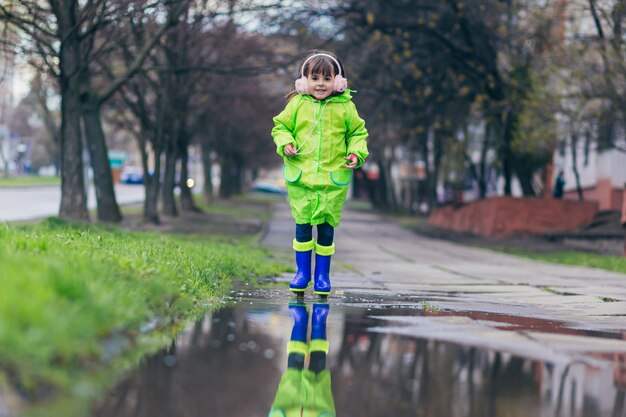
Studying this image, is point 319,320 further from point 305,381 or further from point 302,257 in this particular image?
point 305,381

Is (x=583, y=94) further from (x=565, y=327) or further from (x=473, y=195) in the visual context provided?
(x=473, y=195)

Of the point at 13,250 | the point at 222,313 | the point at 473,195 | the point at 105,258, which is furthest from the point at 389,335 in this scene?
the point at 473,195

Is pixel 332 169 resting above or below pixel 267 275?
above

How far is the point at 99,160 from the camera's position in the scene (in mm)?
25469

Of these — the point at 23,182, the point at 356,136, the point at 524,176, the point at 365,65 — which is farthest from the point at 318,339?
the point at 23,182

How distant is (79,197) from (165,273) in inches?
590

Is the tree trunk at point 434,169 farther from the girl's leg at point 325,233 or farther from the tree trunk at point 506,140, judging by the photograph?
the girl's leg at point 325,233

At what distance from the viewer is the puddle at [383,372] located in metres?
4.45

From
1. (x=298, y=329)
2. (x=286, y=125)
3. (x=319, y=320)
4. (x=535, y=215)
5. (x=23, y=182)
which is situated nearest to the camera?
(x=298, y=329)

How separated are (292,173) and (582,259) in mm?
14784

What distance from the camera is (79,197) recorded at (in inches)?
864

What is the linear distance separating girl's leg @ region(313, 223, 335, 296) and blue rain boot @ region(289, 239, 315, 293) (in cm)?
7

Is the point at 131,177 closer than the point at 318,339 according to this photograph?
No

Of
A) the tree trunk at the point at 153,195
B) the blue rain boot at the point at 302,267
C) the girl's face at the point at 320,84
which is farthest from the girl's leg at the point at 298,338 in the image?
the tree trunk at the point at 153,195
